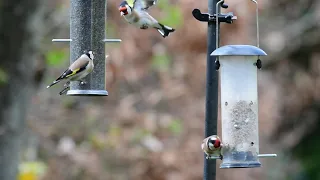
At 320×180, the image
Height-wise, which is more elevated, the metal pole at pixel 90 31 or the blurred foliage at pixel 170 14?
the blurred foliage at pixel 170 14

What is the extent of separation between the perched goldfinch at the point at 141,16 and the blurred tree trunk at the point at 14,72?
4.47m

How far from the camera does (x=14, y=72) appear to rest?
11.1 m

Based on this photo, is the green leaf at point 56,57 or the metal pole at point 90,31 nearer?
the metal pole at point 90,31

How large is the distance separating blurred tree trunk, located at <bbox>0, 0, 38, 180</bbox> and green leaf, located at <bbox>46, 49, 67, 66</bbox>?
3.33ft

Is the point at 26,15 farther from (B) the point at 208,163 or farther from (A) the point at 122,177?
(B) the point at 208,163

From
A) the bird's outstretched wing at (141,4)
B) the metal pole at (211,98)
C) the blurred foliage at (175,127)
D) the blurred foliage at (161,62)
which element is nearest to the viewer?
the metal pole at (211,98)

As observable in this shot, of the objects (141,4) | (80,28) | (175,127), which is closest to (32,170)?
(175,127)

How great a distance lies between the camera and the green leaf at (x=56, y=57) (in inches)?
485

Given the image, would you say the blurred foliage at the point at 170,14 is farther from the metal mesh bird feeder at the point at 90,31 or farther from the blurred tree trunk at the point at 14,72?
the metal mesh bird feeder at the point at 90,31

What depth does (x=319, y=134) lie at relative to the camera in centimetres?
1792

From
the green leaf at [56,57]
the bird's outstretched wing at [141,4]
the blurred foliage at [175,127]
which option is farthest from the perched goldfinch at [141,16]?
the green leaf at [56,57]

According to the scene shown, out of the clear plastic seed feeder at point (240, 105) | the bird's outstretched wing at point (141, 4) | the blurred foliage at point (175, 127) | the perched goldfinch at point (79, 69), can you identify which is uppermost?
the bird's outstretched wing at point (141, 4)

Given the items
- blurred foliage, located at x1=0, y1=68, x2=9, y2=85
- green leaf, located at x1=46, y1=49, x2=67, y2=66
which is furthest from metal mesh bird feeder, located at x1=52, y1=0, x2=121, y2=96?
green leaf, located at x1=46, y1=49, x2=67, y2=66

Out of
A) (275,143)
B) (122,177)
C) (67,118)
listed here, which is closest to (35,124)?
(67,118)
